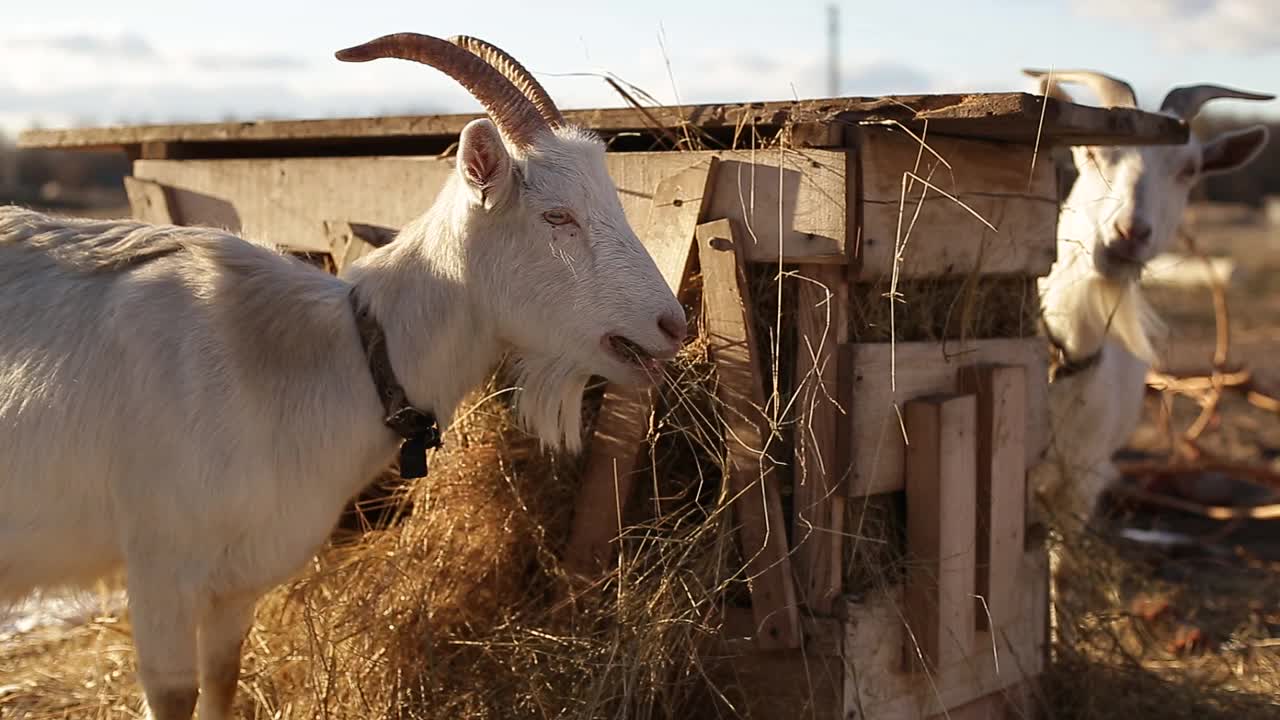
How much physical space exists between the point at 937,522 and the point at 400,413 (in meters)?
1.62

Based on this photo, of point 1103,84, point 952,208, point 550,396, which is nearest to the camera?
point 550,396

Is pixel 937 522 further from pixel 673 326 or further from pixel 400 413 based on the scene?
pixel 400 413

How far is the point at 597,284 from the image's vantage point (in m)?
3.39

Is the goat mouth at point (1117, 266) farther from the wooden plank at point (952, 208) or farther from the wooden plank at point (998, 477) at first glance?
the wooden plank at point (998, 477)

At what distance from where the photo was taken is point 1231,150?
618cm

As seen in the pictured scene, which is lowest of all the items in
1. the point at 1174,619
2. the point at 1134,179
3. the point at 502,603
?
the point at 1174,619

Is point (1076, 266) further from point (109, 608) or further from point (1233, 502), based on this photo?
point (109, 608)

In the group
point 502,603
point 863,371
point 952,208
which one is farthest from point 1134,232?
point 502,603

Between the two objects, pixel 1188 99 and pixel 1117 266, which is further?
pixel 1188 99

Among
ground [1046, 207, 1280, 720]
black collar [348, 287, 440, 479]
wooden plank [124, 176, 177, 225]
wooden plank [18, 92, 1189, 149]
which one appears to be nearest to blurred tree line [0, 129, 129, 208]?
wooden plank [124, 176, 177, 225]

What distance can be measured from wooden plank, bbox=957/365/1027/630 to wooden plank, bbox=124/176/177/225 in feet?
10.8

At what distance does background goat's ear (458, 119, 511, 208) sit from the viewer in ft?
10.6

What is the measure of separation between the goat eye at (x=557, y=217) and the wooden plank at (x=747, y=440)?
1.92 ft

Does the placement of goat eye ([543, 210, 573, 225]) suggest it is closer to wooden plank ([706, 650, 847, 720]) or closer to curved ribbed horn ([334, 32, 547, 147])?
curved ribbed horn ([334, 32, 547, 147])
